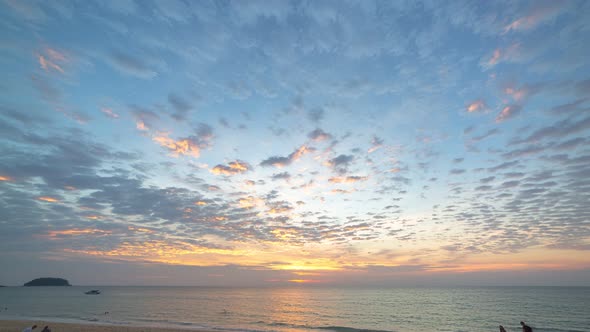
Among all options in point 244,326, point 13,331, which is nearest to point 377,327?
point 244,326

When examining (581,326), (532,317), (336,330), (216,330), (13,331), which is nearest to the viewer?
(13,331)

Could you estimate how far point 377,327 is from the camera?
155ft

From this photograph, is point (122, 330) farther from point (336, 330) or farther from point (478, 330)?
point (478, 330)

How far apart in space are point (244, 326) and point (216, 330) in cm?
592

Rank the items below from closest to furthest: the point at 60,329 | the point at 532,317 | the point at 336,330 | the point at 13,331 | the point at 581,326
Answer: the point at 13,331
the point at 60,329
the point at 336,330
the point at 581,326
the point at 532,317

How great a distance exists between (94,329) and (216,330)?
1478 cm

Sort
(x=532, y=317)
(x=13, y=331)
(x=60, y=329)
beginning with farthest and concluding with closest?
(x=532, y=317), (x=60, y=329), (x=13, y=331)

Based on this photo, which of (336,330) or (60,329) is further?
(336,330)

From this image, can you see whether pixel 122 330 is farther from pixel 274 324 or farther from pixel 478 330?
pixel 478 330

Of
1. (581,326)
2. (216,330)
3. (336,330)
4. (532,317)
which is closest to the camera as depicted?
(216,330)

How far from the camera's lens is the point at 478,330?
150 ft

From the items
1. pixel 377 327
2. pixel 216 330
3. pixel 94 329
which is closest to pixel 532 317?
pixel 377 327

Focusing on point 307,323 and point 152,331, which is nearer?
point 152,331

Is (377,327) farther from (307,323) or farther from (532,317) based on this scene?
(532,317)
